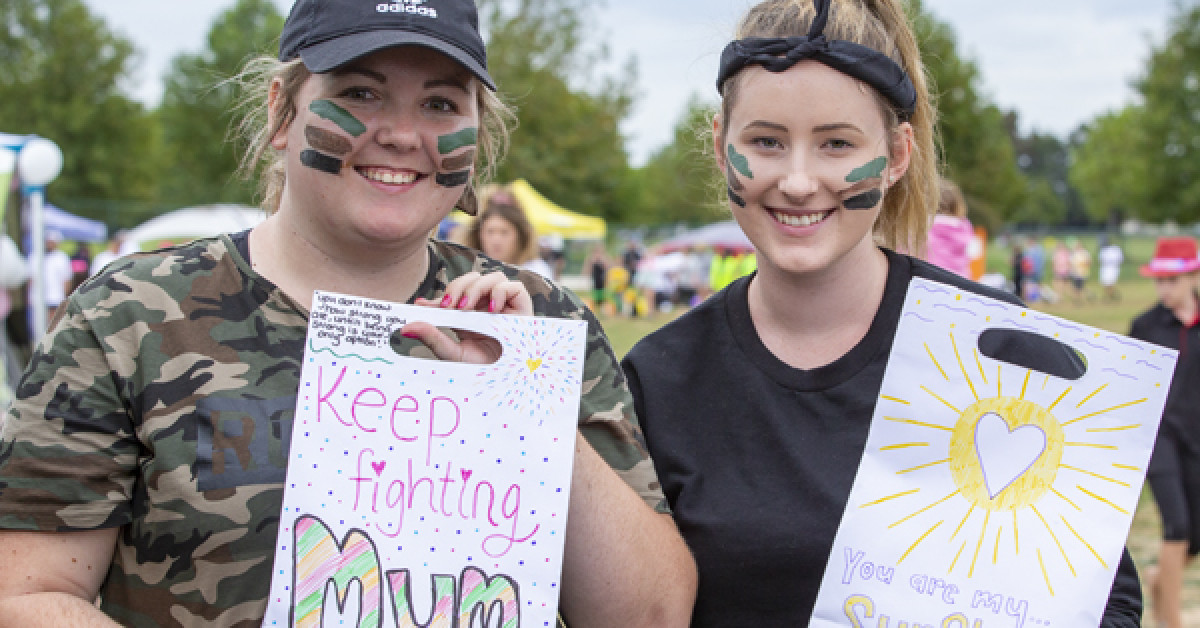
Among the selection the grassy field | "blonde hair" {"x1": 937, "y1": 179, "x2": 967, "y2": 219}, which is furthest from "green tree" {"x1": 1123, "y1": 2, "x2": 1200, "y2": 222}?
"blonde hair" {"x1": 937, "y1": 179, "x2": 967, "y2": 219}

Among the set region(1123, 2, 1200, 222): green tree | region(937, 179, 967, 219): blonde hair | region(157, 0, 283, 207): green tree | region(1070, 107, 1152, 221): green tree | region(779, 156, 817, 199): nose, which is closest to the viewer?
region(779, 156, 817, 199): nose

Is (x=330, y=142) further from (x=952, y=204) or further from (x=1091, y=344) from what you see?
(x=952, y=204)

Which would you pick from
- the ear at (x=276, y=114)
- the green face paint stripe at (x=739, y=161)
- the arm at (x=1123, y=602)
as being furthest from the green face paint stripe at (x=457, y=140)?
the arm at (x=1123, y=602)

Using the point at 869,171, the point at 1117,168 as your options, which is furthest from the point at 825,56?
the point at 1117,168

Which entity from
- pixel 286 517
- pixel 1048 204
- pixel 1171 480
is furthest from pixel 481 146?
pixel 1048 204

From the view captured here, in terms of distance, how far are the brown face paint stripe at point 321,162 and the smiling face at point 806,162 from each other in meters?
0.80

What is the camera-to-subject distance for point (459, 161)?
1.86 metres

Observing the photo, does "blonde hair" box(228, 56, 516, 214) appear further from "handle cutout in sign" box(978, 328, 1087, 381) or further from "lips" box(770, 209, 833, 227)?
"handle cutout in sign" box(978, 328, 1087, 381)

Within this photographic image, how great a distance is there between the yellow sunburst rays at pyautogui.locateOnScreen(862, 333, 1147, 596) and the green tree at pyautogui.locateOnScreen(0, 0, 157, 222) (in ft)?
140

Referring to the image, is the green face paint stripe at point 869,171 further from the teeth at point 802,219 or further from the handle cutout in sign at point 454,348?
the handle cutout in sign at point 454,348

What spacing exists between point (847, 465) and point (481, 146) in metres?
1.00

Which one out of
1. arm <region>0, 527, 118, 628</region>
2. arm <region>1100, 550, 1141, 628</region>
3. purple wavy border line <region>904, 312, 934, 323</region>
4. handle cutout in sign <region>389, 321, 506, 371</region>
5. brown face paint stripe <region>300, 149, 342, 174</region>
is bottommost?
arm <region>0, 527, 118, 628</region>

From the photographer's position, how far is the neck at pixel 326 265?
1833 millimetres

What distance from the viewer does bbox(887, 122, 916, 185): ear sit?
2.14m
